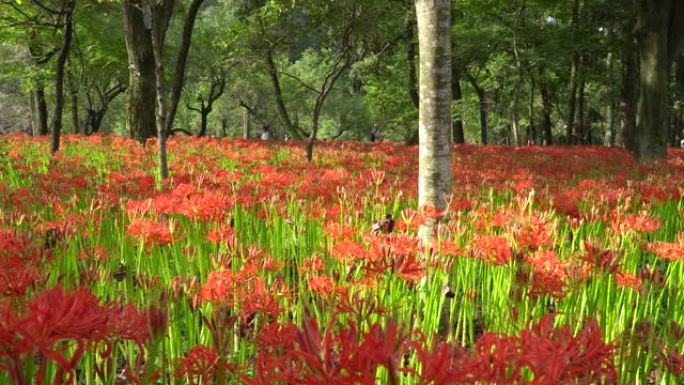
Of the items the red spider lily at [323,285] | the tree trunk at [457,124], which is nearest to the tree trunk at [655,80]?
the tree trunk at [457,124]

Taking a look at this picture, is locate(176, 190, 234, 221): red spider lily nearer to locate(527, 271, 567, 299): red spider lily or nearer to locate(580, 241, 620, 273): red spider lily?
locate(527, 271, 567, 299): red spider lily

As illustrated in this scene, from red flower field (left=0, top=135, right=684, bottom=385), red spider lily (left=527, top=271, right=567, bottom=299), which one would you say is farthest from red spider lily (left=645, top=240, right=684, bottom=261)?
red spider lily (left=527, top=271, right=567, bottom=299)

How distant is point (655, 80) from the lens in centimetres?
1332

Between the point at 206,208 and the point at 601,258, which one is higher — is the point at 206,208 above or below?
above

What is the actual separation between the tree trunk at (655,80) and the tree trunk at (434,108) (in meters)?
11.2

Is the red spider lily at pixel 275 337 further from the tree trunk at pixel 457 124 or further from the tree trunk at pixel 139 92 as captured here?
the tree trunk at pixel 457 124

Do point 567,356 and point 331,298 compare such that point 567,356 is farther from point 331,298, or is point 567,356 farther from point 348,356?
point 331,298

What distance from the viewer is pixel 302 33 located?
1445cm

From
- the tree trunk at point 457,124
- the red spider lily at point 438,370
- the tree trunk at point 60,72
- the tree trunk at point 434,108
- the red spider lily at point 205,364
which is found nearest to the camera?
the red spider lily at point 438,370

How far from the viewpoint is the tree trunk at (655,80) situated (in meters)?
13.2

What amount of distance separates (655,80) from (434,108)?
39.2 ft

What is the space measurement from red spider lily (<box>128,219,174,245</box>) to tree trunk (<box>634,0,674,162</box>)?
13035mm

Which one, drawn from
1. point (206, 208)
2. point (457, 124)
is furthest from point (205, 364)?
point (457, 124)

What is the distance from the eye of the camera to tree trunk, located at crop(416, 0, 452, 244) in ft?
12.7
